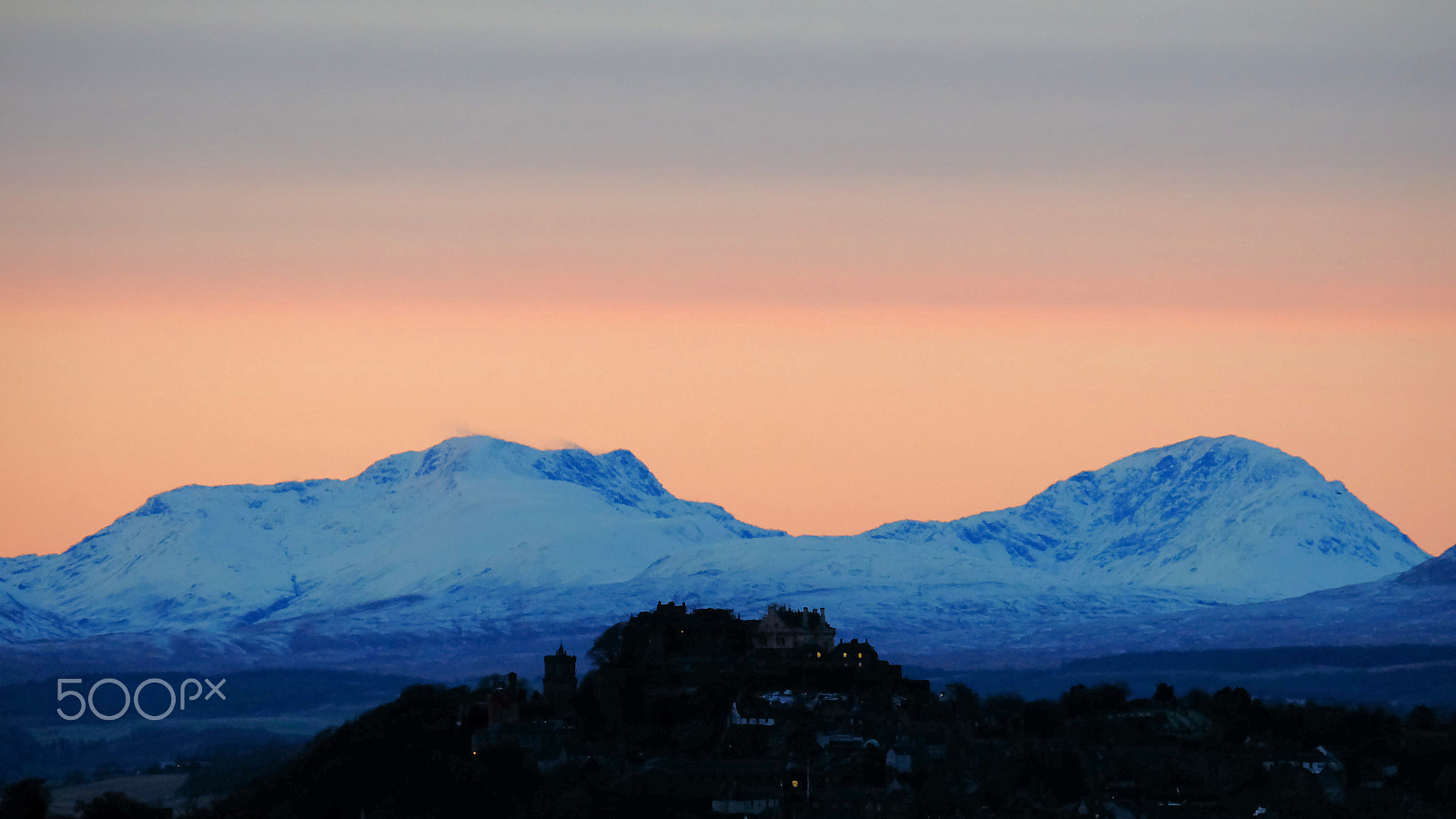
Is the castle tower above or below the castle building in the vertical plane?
below

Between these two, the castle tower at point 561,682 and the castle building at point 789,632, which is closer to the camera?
the castle tower at point 561,682

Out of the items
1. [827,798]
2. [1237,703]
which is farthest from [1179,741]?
[827,798]

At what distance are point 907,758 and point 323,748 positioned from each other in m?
43.1

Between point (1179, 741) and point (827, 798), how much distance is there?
3021 cm

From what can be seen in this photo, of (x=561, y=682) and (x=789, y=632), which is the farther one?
(x=789, y=632)

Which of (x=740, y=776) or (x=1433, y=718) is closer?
(x=740, y=776)

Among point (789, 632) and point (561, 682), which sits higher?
point (789, 632)

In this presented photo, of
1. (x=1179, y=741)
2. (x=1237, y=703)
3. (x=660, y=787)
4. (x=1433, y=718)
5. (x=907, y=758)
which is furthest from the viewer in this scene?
(x=1433, y=718)

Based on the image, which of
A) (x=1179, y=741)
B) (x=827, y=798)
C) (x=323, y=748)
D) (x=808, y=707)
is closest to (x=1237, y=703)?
(x=1179, y=741)

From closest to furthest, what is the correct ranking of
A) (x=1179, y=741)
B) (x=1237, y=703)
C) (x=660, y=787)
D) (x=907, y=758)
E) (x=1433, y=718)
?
(x=660, y=787)
(x=907, y=758)
(x=1179, y=741)
(x=1237, y=703)
(x=1433, y=718)

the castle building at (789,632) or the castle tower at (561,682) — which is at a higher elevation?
the castle building at (789,632)

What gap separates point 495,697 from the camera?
17188 cm

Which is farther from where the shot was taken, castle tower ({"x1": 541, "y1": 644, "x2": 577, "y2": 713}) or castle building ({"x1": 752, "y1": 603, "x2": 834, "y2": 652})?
castle building ({"x1": 752, "y1": 603, "x2": 834, "y2": 652})

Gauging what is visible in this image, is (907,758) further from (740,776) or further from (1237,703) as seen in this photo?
(1237,703)
